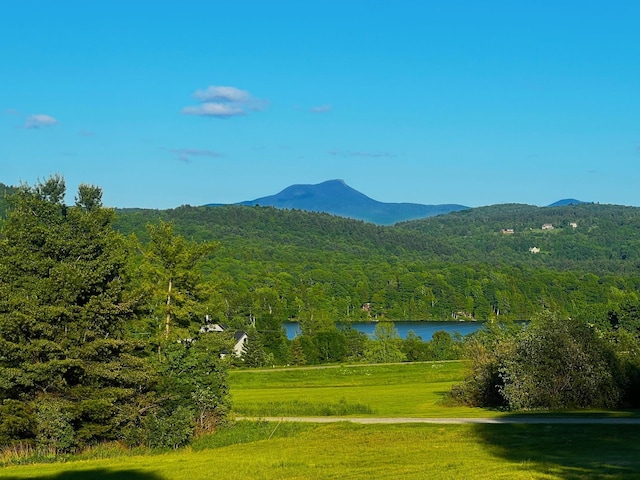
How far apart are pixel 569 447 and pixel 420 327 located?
413 ft

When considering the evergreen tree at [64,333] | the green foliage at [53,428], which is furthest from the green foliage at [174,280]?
the green foliage at [53,428]

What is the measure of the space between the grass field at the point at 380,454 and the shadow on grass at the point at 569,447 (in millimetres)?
23

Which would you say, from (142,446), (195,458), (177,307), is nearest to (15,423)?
(142,446)

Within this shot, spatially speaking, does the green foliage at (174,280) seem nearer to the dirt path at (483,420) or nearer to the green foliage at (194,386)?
the green foliage at (194,386)

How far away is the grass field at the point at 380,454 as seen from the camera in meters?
18.5

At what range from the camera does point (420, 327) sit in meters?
146

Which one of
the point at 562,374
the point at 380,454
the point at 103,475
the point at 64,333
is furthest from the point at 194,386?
the point at 562,374

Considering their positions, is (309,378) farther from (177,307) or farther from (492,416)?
(492,416)

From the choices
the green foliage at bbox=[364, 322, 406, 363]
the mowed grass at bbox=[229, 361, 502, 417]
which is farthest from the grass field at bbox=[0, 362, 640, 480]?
the green foliage at bbox=[364, 322, 406, 363]

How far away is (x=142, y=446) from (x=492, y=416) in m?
13.2

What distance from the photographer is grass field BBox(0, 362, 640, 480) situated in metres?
18.5

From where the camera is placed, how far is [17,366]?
30.1 m

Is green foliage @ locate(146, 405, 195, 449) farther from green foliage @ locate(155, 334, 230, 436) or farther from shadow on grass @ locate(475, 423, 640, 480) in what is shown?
shadow on grass @ locate(475, 423, 640, 480)

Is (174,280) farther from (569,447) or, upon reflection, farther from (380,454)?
(569,447)
